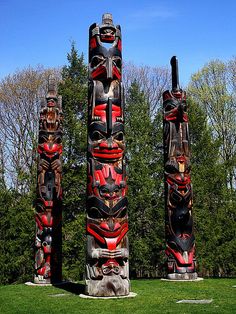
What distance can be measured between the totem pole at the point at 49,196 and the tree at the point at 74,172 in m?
7.40

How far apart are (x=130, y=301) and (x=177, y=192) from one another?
267 inches

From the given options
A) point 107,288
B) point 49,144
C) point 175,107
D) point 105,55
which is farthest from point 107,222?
point 175,107

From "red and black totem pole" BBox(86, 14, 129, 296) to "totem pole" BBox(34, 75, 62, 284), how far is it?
4.89 meters

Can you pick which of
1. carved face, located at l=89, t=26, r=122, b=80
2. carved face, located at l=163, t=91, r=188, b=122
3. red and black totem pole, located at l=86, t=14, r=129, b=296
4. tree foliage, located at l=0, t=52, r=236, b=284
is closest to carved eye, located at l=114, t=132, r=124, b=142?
red and black totem pole, located at l=86, t=14, r=129, b=296

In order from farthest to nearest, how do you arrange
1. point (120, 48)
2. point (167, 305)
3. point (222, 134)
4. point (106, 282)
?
point (222, 134), point (120, 48), point (106, 282), point (167, 305)

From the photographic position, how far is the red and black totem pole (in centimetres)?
1143

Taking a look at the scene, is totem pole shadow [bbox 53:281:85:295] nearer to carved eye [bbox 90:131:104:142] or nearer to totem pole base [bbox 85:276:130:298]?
totem pole base [bbox 85:276:130:298]

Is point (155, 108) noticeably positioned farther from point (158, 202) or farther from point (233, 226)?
point (233, 226)

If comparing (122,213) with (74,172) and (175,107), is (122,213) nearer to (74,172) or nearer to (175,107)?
(175,107)

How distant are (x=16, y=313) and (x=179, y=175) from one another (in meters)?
9.36

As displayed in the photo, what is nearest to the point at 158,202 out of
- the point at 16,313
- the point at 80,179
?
the point at 80,179

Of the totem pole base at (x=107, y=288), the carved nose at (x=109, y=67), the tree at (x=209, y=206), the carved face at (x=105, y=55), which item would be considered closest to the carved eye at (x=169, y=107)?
the carved face at (x=105, y=55)

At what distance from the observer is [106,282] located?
448 inches

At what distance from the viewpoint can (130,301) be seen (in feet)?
35.6
